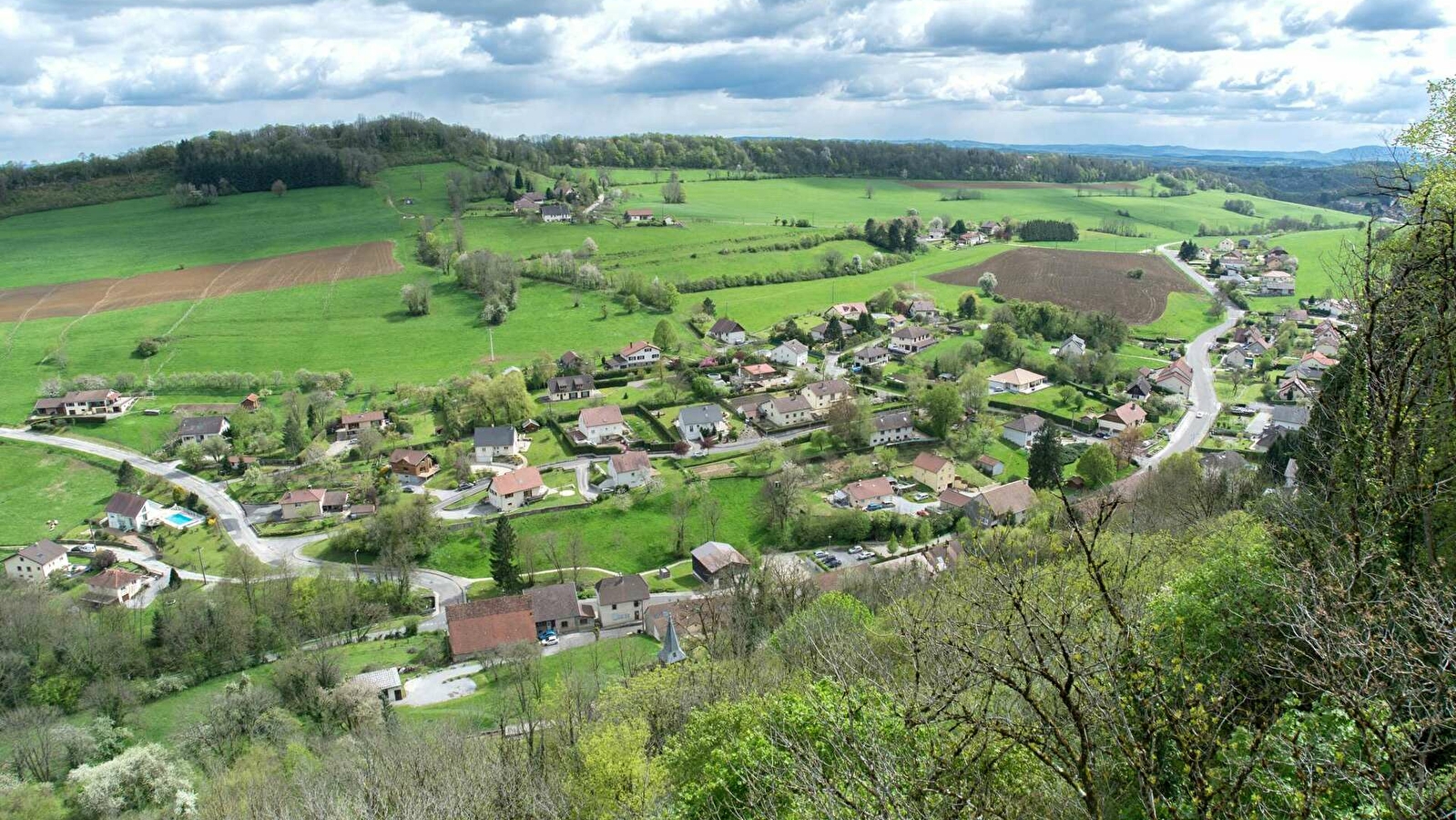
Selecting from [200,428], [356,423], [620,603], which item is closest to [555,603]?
[620,603]

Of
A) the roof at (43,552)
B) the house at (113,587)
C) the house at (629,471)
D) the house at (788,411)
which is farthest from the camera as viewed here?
the house at (788,411)

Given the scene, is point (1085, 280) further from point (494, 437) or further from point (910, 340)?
point (494, 437)

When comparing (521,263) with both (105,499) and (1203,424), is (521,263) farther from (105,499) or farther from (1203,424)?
(1203,424)

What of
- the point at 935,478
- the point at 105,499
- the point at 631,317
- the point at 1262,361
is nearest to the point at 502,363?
the point at 631,317

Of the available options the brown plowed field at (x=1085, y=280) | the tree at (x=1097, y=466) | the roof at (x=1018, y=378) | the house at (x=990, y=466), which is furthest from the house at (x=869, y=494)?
the brown plowed field at (x=1085, y=280)

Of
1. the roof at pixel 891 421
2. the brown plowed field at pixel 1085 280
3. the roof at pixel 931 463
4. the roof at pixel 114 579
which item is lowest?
the roof at pixel 114 579

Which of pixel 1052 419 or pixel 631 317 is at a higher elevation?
pixel 631 317

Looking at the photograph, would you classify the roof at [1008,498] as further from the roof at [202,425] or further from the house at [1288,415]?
the roof at [202,425]
